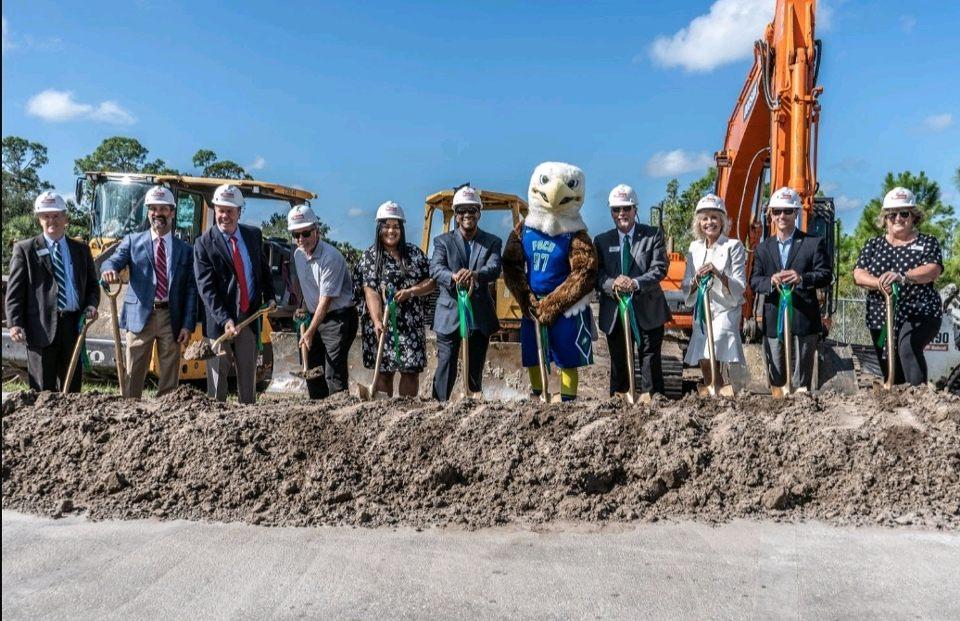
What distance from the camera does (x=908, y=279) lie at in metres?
5.47

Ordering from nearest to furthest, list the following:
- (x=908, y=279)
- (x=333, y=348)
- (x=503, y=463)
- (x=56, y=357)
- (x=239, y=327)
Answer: (x=503, y=463), (x=908, y=279), (x=239, y=327), (x=333, y=348), (x=56, y=357)

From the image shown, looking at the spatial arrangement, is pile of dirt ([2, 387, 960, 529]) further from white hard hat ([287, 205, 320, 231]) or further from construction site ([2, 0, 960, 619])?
white hard hat ([287, 205, 320, 231])

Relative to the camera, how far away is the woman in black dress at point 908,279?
550 cm

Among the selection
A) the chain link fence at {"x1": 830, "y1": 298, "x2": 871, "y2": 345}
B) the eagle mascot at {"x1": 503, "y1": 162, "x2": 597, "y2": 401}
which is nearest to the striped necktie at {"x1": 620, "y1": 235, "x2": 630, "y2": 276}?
the eagle mascot at {"x1": 503, "y1": 162, "x2": 597, "y2": 401}

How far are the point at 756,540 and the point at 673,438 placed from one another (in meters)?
0.87

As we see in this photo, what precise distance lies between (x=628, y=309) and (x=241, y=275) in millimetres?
2663

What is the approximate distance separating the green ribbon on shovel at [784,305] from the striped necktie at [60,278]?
498 cm

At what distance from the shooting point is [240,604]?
311cm

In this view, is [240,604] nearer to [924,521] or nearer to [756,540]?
[756,540]

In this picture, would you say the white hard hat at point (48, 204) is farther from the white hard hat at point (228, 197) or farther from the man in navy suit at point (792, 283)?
the man in navy suit at point (792, 283)

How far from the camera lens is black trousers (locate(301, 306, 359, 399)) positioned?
6.03 metres

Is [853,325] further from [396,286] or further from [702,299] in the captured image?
[396,286]

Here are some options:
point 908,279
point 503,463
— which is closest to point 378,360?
point 503,463

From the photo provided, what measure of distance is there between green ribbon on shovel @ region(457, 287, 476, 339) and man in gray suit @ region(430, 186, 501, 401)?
23mm
